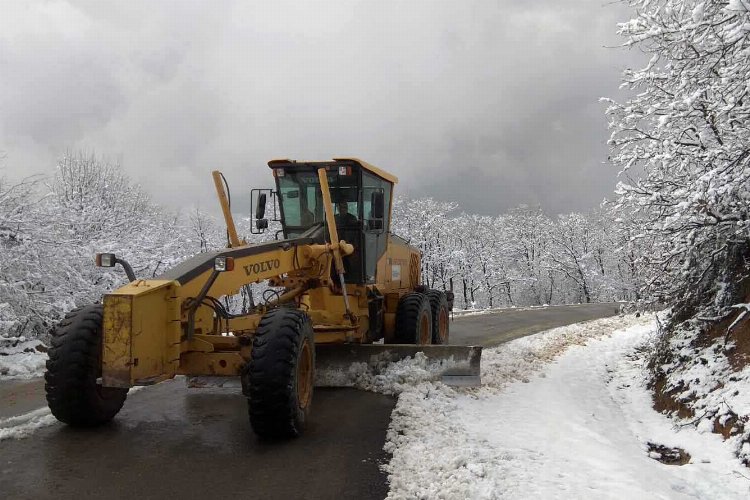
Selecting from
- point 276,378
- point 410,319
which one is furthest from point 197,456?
point 410,319

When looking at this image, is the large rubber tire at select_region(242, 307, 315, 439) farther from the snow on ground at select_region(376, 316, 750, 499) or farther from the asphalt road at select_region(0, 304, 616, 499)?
the snow on ground at select_region(376, 316, 750, 499)

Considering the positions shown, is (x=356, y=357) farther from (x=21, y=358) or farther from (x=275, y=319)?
(x=21, y=358)

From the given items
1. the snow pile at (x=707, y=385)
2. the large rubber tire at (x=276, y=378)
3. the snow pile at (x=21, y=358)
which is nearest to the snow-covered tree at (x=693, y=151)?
the snow pile at (x=707, y=385)

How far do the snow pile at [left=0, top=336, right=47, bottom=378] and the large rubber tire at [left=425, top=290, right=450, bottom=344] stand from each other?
22.9 feet

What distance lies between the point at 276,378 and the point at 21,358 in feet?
24.8

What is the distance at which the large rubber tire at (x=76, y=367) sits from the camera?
542 cm

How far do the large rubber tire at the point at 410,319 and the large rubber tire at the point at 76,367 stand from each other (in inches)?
201

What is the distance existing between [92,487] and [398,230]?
44.8 meters

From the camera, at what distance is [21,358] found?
10.4 meters

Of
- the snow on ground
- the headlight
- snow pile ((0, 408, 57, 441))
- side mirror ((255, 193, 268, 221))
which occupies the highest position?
side mirror ((255, 193, 268, 221))

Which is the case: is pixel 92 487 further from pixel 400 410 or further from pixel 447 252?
pixel 447 252

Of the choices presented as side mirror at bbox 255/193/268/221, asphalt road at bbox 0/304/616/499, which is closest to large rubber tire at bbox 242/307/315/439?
asphalt road at bbox 0/304/616/499

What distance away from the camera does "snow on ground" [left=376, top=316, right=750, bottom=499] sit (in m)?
4.57

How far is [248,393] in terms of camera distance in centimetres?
549
